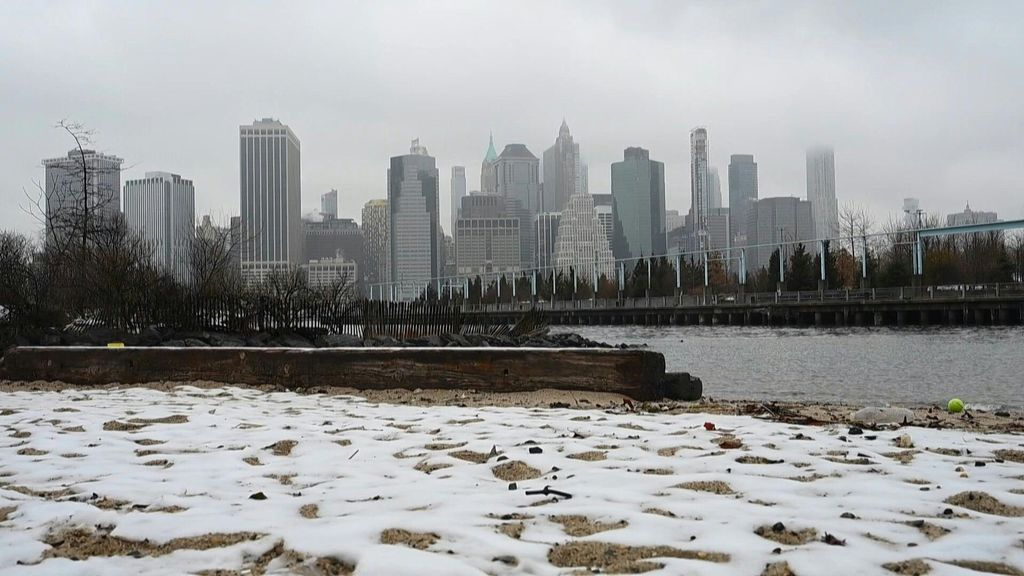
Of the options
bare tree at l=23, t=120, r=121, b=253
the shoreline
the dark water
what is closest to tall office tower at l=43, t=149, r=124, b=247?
bare tree at l=23, t=120, r=121, b=253

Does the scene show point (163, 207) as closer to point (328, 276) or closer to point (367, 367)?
point (328, 276)

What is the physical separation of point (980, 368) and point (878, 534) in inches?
722

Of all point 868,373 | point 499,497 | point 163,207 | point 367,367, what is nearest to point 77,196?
point 367,367

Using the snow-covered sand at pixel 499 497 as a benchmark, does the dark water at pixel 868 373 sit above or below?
below

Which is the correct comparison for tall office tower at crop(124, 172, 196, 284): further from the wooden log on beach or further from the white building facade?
the wooden log on beach

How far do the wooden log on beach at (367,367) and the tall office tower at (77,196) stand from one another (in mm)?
9468

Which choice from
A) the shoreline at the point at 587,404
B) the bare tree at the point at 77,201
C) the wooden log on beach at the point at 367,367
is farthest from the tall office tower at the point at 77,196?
the shoreline at the point at 587,404

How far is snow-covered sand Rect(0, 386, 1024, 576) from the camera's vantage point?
2705 mm

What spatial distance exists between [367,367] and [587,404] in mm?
2373

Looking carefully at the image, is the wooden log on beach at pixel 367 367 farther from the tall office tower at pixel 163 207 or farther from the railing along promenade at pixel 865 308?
the railing along promenade at pixel 865 308

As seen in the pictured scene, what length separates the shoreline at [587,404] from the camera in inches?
242

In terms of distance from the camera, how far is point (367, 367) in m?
8.32

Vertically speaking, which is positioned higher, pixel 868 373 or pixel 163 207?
pixel 163 207

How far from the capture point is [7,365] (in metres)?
9.20
